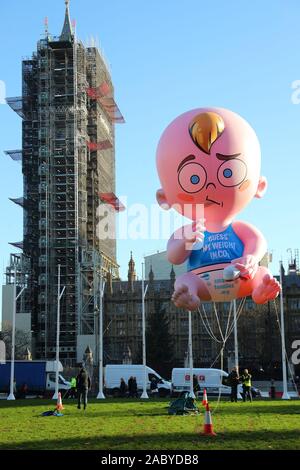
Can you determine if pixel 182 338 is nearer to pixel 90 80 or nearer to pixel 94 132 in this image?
pixel 94 132

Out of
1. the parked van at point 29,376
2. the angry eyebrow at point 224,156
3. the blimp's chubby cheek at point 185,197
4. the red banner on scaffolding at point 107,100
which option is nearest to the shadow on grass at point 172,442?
the blimp's chubby cheek at point 185,197

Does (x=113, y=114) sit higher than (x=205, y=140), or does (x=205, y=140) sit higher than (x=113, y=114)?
(x=113, y=114)

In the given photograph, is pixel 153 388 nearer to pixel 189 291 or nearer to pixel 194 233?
pixel 189 291

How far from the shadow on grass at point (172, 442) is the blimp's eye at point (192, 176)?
4828 mm

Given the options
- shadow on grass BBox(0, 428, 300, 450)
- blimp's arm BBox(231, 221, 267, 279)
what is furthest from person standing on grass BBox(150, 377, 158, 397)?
blimp's arm BBox(231, 221, 267, 279)

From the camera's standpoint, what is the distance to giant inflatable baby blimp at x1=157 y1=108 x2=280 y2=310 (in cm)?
1287

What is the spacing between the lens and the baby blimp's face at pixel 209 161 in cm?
1284

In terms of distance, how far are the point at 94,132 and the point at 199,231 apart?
6899 cm

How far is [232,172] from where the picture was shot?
12.9m

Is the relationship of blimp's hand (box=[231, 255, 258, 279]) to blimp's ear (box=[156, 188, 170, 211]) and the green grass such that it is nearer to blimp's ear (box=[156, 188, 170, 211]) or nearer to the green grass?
blimp's ear (box=[156, 188, 170, 211])

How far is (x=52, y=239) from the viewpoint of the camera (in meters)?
74.2

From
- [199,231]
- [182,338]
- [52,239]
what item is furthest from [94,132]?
[199,231]

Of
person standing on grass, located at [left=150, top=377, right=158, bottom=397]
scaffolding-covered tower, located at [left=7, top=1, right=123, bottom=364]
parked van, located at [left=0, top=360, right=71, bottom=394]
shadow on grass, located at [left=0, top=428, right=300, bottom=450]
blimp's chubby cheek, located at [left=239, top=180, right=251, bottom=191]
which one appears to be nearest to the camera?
shadow on grass, located at [left=0, top=428, right=300, bottom=450]

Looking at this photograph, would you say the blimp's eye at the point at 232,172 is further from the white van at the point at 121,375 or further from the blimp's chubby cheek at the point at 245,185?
the white van at the point at 121,375
